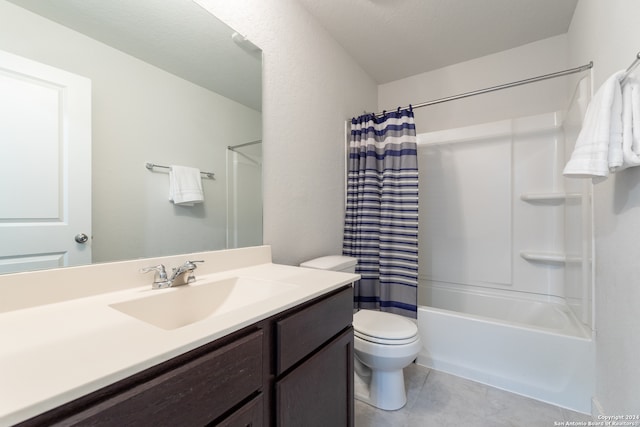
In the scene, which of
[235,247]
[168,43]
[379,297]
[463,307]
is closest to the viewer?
[168,43]

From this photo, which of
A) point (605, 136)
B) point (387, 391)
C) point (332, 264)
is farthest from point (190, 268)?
point (605, 136)

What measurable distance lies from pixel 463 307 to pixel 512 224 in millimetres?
791

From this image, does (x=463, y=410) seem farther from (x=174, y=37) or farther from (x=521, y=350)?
(x=174, y=37)

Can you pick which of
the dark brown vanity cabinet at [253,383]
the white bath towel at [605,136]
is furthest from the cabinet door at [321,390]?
the white bath towel at [605,136]

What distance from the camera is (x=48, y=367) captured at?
43cm

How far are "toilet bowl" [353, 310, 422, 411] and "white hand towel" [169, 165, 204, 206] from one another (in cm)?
107

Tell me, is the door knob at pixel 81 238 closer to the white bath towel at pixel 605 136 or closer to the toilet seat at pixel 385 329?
the toilet seat at pixel 385 329

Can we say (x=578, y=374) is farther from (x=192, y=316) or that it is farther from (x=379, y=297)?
(x=192, y=316)

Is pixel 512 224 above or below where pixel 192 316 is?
above

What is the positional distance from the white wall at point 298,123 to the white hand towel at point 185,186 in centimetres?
37

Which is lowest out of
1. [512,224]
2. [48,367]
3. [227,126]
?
[48,367]

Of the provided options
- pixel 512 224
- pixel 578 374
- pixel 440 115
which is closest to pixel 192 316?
pixel 578 374

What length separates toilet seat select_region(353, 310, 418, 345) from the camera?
54.9 inches

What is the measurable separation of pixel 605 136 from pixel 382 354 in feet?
4.22
